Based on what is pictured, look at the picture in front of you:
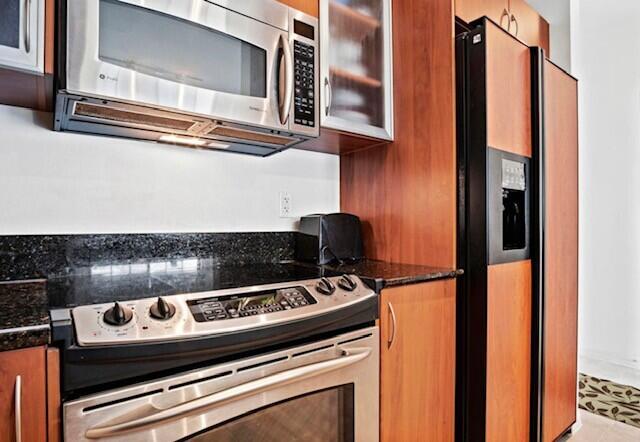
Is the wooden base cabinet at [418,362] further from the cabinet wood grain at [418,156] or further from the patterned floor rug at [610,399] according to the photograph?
the patterned floor rug at [610,399]

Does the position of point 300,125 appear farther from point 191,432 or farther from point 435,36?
point 191,432

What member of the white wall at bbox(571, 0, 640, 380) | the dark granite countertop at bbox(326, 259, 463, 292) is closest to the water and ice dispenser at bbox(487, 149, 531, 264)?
the dark granite countertop at bbox(326, 259, 463, 292)

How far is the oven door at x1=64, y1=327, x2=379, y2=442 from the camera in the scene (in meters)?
0.74

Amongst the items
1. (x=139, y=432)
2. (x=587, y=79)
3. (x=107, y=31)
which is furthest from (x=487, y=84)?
(x=587, y=79)

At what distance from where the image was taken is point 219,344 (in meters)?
0.85

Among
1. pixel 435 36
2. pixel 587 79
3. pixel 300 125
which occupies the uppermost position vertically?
pixel 587 79

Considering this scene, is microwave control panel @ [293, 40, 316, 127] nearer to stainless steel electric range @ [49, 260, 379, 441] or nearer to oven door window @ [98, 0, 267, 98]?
oven door window @ [98, 0, 267, 98]

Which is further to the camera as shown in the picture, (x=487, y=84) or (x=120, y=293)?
(x=487, y=84)

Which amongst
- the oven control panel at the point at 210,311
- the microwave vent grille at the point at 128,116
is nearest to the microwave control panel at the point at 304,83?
the microwave vent grille at the point at 128,116

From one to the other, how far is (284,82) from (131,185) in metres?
0.67

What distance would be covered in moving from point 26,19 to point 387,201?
53.9 inches

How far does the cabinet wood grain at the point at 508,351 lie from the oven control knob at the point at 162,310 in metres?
1.15

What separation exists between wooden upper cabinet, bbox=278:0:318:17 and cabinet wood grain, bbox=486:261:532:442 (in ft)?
3.93

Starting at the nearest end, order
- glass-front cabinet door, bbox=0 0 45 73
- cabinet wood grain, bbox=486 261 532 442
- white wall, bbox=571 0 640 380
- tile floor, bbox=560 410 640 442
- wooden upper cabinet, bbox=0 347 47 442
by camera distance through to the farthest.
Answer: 1. wooden upper cabinet, bbox=0 347 47 442
2. glass-front cabinet door, bbox=0 0 45 73
3. cabinet wood grain, bbox=486 261 532 442
4. tile floor, bbox=560 410 640 442
5. white wall, bbox=571 0 640 380
